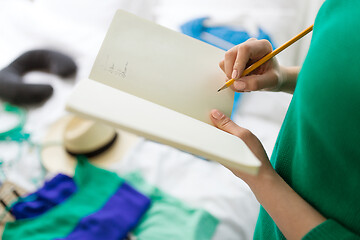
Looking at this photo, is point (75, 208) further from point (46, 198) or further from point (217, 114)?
point (217, 114)

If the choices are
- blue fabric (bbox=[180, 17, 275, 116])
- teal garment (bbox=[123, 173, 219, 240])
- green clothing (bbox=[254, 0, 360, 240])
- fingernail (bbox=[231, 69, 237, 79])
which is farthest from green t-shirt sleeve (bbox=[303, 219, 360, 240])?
blue fabric (bbox=[180, 17, 275, 116])

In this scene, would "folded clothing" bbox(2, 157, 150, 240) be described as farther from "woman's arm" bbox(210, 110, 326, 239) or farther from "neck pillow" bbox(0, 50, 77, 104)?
"woman's arm" bbox(210, 110, 326, 239)

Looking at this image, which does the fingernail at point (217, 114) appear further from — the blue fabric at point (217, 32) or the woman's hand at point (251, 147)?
the blue fabric at point (217, 32)

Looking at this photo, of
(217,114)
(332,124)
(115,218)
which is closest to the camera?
(332,124)

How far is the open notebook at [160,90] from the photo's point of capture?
11.8 inches

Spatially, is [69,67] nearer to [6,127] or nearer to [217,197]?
[6,127]

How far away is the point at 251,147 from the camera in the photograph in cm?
40

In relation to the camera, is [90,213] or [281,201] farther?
[90,213]

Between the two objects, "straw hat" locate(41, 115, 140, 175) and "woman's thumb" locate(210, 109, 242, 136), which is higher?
"woman's thumb" locate(210, 109, 242, 136)

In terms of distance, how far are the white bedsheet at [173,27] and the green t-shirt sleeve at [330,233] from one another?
41 cm

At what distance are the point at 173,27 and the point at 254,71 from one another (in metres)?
0.76

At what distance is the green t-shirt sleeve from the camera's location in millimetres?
328

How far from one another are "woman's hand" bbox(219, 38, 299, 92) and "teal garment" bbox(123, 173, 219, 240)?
377 mm

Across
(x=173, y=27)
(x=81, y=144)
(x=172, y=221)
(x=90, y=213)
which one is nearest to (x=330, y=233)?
(x=172, y=221)
